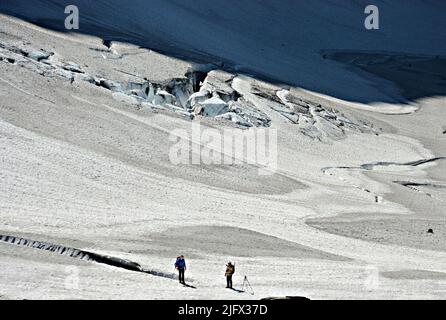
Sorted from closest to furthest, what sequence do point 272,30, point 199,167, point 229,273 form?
1. point 229,273
2. point 199,167
3. point 272,30

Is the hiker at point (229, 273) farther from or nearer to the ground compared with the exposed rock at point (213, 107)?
nearer to the ground

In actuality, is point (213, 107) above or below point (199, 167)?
above

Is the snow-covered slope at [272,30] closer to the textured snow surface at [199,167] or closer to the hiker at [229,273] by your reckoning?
the textured snow surface at [199,167]

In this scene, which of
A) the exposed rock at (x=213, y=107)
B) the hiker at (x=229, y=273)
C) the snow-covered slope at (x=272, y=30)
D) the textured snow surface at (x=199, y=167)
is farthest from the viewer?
the snow-covered slope at (x=272, y=30)

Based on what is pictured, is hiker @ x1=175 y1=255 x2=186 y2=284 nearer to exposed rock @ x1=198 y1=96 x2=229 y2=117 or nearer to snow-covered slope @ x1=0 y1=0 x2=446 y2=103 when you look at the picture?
exposed rock @ x1=198 y1=96 x2=229 y2=117

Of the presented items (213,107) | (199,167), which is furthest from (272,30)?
(199,167)

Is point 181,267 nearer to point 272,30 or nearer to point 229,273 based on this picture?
point 229,273

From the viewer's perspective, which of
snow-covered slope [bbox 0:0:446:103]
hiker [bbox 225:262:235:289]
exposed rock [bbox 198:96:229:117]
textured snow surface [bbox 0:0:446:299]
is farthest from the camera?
snow-covered slope [bbox 0:0:446:103]

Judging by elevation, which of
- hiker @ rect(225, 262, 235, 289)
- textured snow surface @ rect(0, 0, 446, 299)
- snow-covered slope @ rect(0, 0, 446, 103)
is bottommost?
hiker @ rect(225, 262, 235, 289)

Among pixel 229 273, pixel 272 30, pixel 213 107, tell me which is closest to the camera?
pixel 229 273

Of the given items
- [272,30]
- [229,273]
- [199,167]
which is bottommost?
[229,273]

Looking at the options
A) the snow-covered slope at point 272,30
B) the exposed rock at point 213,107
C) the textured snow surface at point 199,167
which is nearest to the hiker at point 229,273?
the textured snow surface at point 199,167

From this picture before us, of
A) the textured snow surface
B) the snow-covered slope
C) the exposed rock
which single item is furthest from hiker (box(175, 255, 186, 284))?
the snow-covered slope

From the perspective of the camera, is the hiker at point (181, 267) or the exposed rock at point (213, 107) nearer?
the hiker at point (181, 267)
